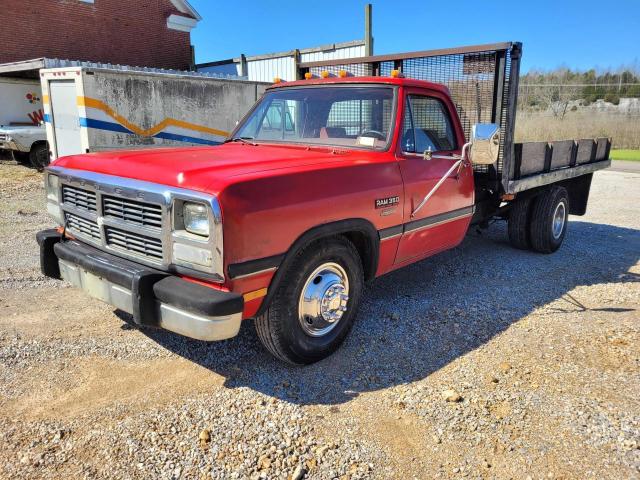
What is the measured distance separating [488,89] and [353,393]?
365 centimetres

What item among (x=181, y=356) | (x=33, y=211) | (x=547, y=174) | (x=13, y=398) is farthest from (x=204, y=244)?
(x=33, y=211)

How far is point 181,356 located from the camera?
12.5 feet

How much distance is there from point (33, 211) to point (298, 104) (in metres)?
6.76

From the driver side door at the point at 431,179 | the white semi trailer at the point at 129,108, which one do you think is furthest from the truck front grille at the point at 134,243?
the white semi trailer at the point at 129,108

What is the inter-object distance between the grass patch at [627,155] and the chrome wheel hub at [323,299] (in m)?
20.3

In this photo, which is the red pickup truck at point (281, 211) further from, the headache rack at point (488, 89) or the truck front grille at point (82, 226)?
the headache rack at point (488, 89)

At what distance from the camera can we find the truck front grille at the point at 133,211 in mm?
3072

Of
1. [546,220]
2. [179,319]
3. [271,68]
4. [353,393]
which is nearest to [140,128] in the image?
[271,68]

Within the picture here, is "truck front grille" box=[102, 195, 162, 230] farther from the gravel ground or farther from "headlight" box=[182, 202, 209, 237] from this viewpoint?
the gravel ground

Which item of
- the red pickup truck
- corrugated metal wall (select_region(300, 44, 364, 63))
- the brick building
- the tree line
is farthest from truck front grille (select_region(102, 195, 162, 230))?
the tree line

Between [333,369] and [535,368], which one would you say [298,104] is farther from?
[535,368]

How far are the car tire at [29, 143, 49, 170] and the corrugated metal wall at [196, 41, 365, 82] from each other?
7.36 metres

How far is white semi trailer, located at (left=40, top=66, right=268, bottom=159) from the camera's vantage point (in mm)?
10992

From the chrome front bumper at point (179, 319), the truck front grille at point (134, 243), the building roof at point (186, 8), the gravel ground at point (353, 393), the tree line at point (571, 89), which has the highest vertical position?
the building roof at point (186, 8)
